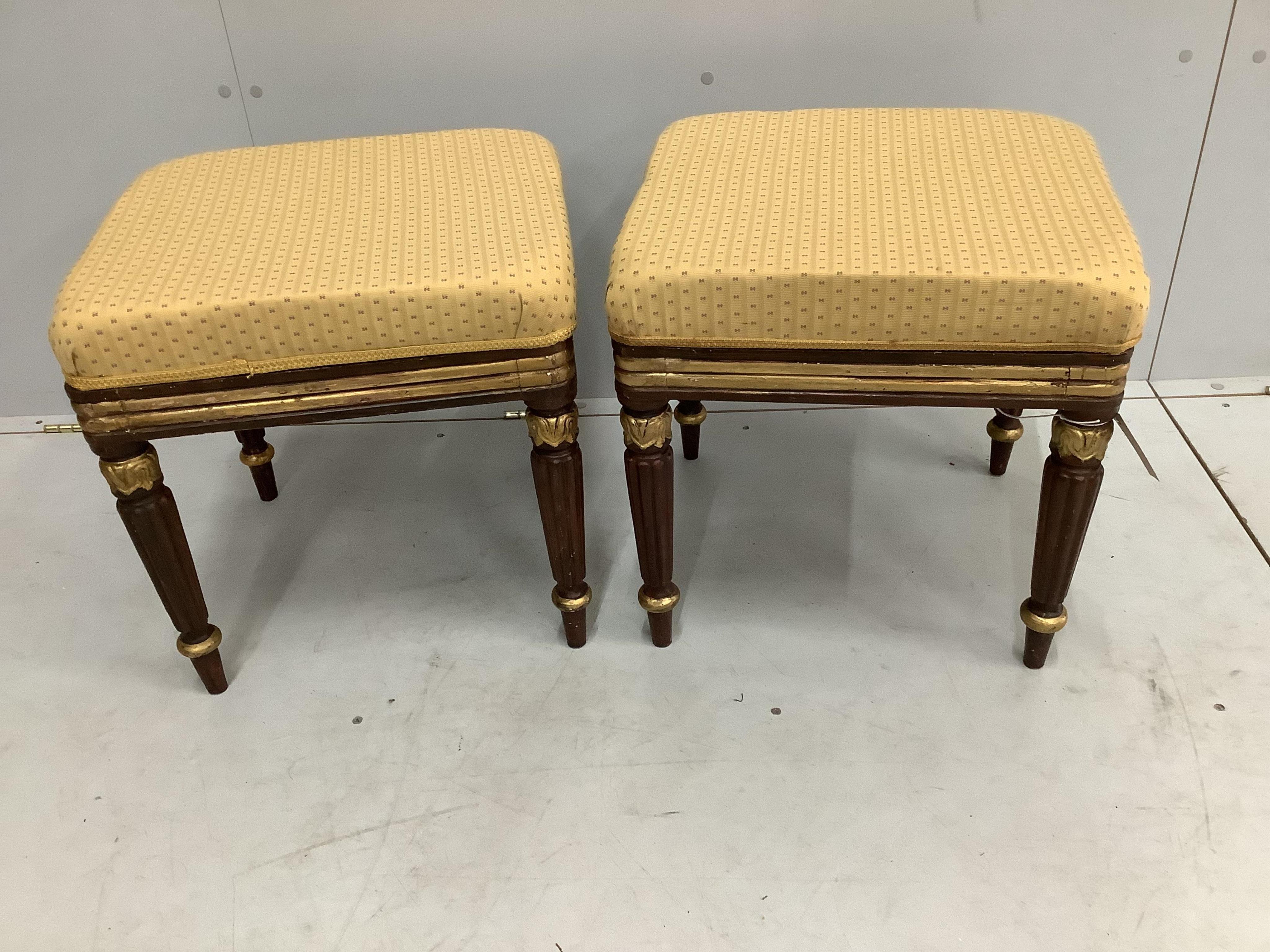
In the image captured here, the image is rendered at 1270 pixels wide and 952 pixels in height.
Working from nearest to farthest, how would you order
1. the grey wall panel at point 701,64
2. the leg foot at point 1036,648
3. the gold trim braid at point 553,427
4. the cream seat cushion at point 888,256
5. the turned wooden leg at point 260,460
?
the cream seat cushion at point 888,256, the gold trim braid at point 553,427, the leg foot at point 1036,648, the grey wall panel at point 701,64, the turned wooden leg at point 260,460

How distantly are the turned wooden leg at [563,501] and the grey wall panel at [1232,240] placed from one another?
0.87 meters

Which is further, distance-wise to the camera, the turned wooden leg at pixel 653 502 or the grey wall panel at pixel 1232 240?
the grey wall panel at pixel 1232 240

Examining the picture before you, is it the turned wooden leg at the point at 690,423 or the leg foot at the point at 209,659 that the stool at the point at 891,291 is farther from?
the leg foot at the point at 209,659

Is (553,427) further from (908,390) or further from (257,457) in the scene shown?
(257,457)

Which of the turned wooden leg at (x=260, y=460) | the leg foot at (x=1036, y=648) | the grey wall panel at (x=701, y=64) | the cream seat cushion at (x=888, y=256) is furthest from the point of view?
the turned wooden leg at (x=260, y=460)

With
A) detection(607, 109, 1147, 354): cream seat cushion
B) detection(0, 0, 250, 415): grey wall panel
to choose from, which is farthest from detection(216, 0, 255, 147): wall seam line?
detection(607, 109, 1147, 354): cream seat cushion

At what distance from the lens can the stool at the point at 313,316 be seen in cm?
83

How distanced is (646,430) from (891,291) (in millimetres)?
235

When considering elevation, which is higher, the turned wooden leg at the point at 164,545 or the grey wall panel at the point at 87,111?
the grey wall panel at the point at 87,111

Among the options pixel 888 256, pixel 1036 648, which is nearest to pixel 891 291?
pixel 888 256

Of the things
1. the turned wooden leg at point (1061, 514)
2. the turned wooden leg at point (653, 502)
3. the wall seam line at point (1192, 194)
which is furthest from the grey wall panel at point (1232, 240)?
A: the turned wooden leg at point (653, 502)

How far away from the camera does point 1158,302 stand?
138 cm

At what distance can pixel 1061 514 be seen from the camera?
0.92 meters

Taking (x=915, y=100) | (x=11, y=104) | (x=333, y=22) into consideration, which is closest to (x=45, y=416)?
(x=11, y=104)
